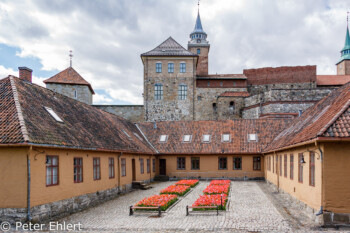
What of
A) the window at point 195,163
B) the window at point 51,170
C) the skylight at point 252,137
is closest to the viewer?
the window at point 51,170

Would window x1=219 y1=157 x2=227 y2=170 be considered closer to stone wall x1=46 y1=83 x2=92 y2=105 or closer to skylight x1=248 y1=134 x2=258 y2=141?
skylight x1=248 y1=134 x2=258 y2=141

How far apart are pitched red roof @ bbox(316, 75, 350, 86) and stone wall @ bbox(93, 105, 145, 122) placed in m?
29.0

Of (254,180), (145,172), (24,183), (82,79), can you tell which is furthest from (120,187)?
(82,79)

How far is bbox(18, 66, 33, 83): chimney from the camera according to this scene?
17391mm

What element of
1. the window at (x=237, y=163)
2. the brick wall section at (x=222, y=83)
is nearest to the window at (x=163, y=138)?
the window at (x=237, y=163)

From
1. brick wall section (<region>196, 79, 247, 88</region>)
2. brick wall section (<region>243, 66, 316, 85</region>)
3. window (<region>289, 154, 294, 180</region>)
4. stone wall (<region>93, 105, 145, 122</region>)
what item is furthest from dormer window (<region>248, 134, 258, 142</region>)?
brick wall section (<region>243, 66, 316, 85</region>)

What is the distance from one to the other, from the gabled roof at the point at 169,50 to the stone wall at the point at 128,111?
7511 millimetres

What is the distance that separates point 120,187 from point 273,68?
41360 mm

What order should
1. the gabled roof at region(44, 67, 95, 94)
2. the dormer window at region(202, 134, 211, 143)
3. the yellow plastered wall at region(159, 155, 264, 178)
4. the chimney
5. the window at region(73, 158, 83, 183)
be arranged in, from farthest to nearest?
the gabled roof at region(44, 67, 95, 94)
the dormer window at region(202, 134, 211, 143)
the yellow plastered wall at region(159, 155, 264, 178)
the chimney
the window at region(73, 158, 83, 183)

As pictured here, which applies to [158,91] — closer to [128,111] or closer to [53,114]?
[128,111]

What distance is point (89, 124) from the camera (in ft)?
62.6

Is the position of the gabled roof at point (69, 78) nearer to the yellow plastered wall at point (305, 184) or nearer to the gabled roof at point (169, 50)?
the gabled roof at point (169, 50)

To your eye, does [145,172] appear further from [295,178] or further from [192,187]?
[295,178]

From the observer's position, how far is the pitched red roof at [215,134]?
93.4ft
